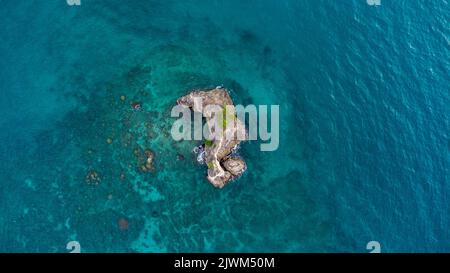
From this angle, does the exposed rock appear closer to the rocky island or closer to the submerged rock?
the rocky island

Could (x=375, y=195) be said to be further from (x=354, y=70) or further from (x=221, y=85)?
(x=221, y=85)

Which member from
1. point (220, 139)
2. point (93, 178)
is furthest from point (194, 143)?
point (93, 178)

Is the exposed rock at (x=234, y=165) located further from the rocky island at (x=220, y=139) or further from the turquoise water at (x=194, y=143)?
the turquoise water at (x=194, y=143)

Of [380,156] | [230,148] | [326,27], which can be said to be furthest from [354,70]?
[230,148]

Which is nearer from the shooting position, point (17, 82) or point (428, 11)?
point (17, 82)

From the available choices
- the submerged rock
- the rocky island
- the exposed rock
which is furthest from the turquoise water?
the rocky island

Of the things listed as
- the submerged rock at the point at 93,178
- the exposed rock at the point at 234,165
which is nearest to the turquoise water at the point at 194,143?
the submerged rock at the point at 93,178
